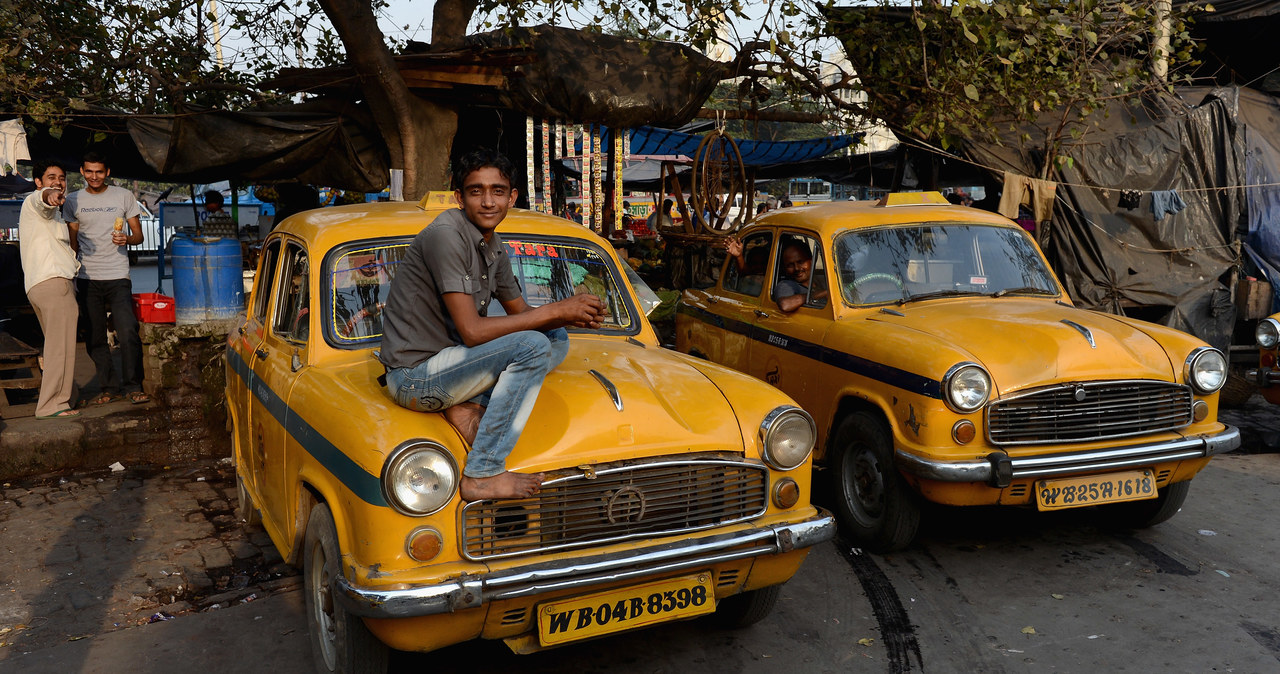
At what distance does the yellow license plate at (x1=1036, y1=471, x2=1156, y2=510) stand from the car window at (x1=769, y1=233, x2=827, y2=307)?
67.4 inches

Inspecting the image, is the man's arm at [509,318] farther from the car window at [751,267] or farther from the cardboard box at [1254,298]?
the cardboard box at [1254,298]

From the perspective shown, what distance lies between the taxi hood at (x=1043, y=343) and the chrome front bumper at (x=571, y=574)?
170 centimetres

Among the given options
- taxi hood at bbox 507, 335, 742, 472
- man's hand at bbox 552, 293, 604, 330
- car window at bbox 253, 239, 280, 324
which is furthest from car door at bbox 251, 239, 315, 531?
man's hand at bbox 552, 293, 604, 330

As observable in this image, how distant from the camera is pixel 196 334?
677 cm

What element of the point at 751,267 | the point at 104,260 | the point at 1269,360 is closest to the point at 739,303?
the point at 751,267

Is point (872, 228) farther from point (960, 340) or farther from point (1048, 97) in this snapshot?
point (1048, 97)

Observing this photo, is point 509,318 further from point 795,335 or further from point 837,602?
point 795,335

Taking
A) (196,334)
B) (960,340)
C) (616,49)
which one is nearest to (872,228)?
(960,340)

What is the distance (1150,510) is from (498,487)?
13.5ft

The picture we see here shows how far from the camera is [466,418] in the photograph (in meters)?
3.13

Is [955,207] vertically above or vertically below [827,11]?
below

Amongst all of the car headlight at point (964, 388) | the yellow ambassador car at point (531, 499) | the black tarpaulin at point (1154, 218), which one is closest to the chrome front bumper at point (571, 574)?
the yellow ambassador car at point (531, 499)

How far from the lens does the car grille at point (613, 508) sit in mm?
3002

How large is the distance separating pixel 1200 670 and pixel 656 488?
2.39m
